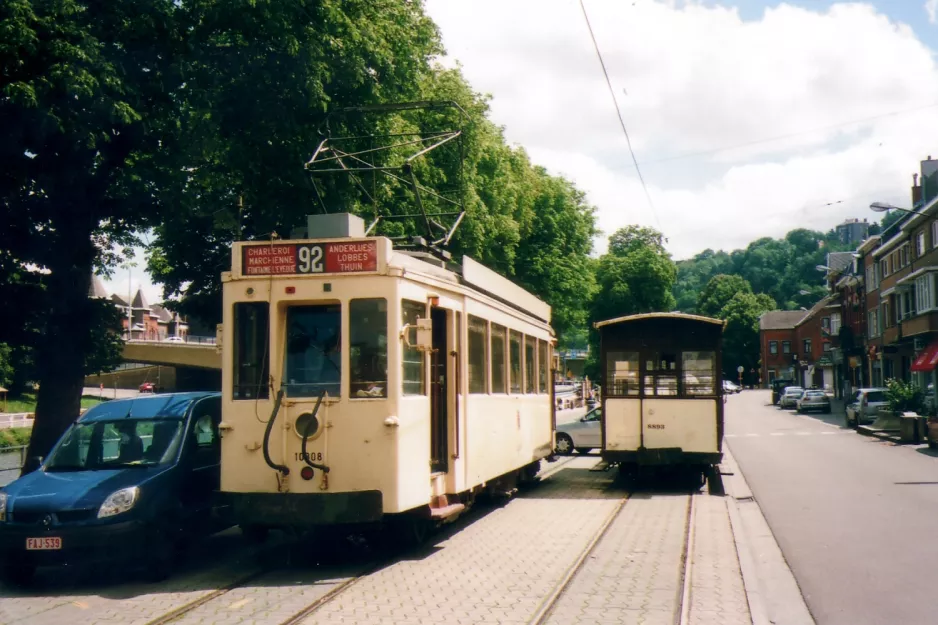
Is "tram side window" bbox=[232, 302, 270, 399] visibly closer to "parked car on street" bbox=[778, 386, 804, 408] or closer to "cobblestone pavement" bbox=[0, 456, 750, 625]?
"cobblestone pavement" bbox=[0, 456, 750, 625]

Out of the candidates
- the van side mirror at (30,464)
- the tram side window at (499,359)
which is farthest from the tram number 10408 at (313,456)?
the van side mirror at (30,464)

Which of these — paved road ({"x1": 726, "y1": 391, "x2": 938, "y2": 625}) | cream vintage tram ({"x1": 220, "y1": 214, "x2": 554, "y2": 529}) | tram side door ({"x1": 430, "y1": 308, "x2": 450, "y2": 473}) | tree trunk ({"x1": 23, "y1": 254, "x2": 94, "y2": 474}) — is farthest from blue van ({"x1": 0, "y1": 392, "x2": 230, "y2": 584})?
tree trunk ({"x1": 23, "y1": 254, "x2": 94, "y2": 474})

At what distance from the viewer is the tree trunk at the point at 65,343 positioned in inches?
714

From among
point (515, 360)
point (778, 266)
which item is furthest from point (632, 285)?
point (778, 266)

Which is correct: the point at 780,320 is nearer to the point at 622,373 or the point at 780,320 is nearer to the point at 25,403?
the point at 25,403

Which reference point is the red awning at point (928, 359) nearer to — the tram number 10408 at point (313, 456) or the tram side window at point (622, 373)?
the tram side window at point (622, 373)

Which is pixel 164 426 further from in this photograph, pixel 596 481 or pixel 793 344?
pixel 793 344

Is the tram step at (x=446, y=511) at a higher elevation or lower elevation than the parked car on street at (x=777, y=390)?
lower

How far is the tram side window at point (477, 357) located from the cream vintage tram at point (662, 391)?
5.57m

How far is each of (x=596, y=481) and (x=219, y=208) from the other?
10443 millimetres

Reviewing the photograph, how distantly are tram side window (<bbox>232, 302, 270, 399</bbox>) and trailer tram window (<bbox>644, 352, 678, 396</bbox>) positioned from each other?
950 cm

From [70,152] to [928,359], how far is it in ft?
129

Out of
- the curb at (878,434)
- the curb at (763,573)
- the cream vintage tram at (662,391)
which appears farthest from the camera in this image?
the curb at (878,434)

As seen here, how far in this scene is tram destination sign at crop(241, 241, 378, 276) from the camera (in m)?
9.81
